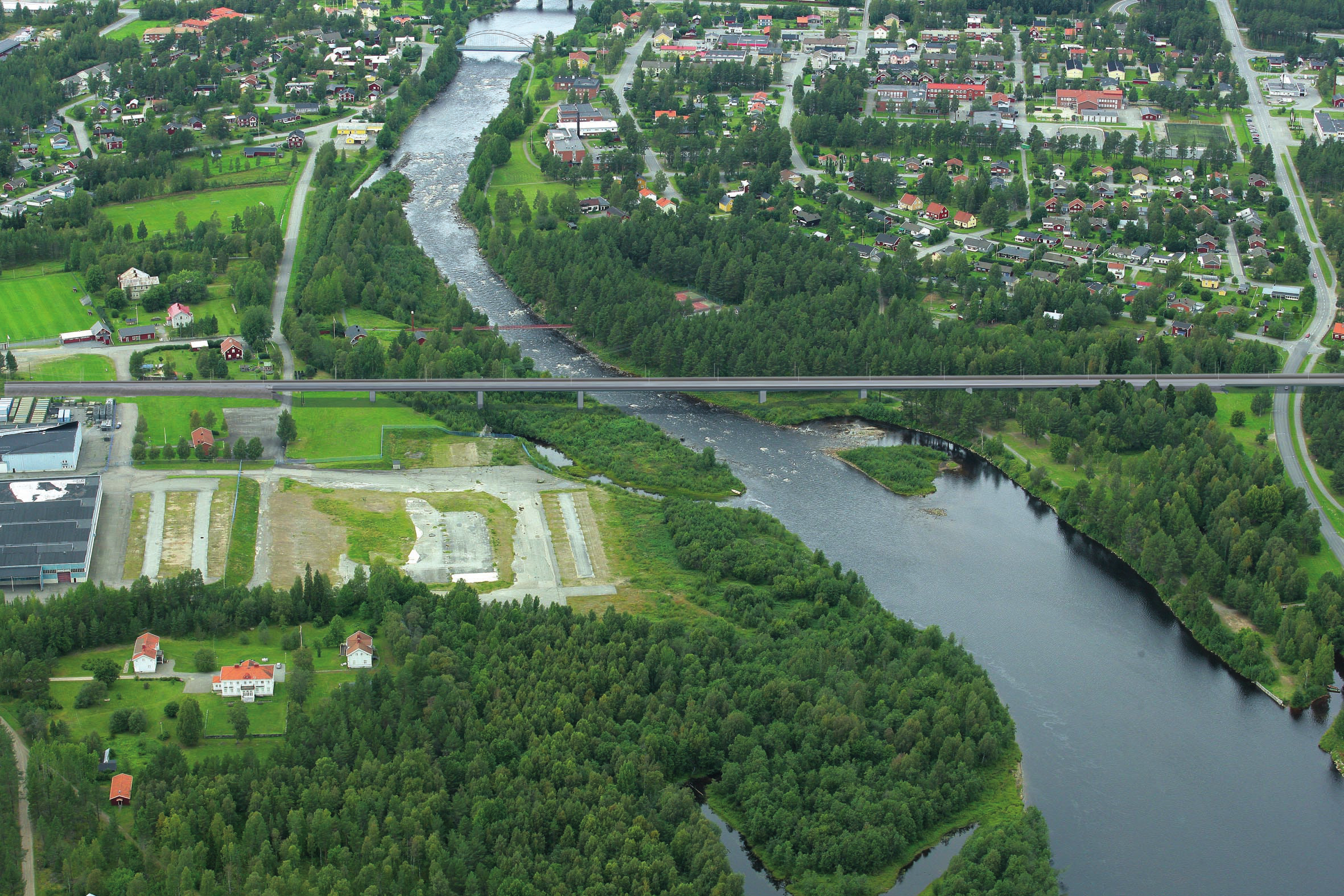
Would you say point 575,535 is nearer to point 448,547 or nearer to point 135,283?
point 448,547

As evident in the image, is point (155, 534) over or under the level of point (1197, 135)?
under

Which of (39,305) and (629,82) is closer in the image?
(39,305)

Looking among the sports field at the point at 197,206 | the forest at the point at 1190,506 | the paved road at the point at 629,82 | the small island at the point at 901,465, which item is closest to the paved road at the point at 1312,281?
the forest at the point at 1190,506

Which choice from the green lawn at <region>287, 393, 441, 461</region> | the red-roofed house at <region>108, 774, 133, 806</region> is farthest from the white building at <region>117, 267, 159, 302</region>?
the red-roofed house at <region>108, 774, 133, 806</region>

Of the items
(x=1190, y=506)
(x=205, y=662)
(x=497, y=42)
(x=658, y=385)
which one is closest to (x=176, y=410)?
(x=658, y=385)

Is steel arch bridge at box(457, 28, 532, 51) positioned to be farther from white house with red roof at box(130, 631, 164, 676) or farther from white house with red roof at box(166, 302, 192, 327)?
white house with red roof at box(130, 631, 164, 676)

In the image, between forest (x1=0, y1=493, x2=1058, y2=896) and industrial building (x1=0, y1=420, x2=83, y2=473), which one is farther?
industrial building (x1=0, y1=420, x2=83, y2=473)
